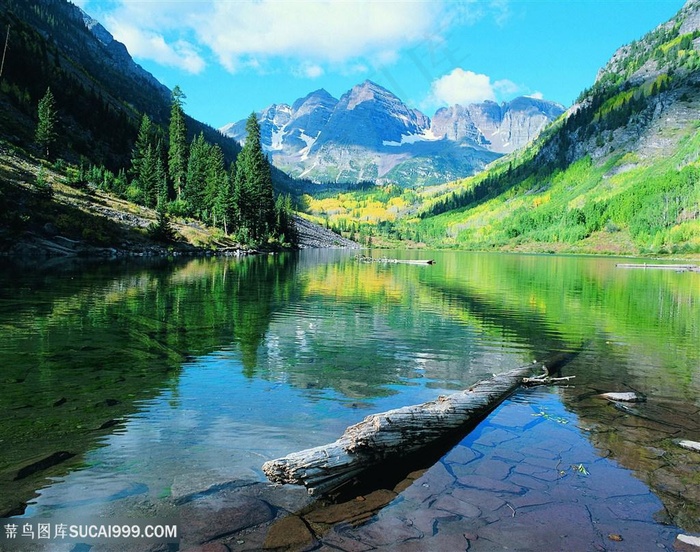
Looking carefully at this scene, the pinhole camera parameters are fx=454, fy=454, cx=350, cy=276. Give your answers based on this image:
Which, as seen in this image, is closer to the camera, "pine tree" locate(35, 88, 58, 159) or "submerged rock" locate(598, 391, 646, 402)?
"submerged rock" locate(598, 391, 646, 402)

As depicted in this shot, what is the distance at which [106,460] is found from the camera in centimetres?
1058

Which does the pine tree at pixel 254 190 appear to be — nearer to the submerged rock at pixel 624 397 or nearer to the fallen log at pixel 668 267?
the fallen log at pixel 668 267

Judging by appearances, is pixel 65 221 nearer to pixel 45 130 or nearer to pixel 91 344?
pixel 45 130

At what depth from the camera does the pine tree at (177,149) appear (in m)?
124

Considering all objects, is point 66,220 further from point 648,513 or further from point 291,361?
point 648,513

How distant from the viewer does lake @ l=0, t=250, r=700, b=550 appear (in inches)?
350

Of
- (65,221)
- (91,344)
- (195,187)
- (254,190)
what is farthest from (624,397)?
(195,187)

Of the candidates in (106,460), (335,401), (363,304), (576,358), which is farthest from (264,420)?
(363,304)

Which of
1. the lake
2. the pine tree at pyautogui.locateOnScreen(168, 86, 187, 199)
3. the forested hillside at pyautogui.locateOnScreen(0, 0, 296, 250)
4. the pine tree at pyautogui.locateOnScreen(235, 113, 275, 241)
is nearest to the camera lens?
the lake

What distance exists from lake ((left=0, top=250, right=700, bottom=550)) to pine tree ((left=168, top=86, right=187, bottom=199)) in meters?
97.4

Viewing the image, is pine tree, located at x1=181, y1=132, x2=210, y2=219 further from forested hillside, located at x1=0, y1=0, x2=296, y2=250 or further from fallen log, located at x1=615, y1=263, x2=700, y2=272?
fallen log, located at x1=615, y1=263, x2=700, y2=272

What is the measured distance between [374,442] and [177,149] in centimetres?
13127

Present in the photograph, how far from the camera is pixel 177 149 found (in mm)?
125938

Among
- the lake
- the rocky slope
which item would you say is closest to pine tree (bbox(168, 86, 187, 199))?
the rocky slope
